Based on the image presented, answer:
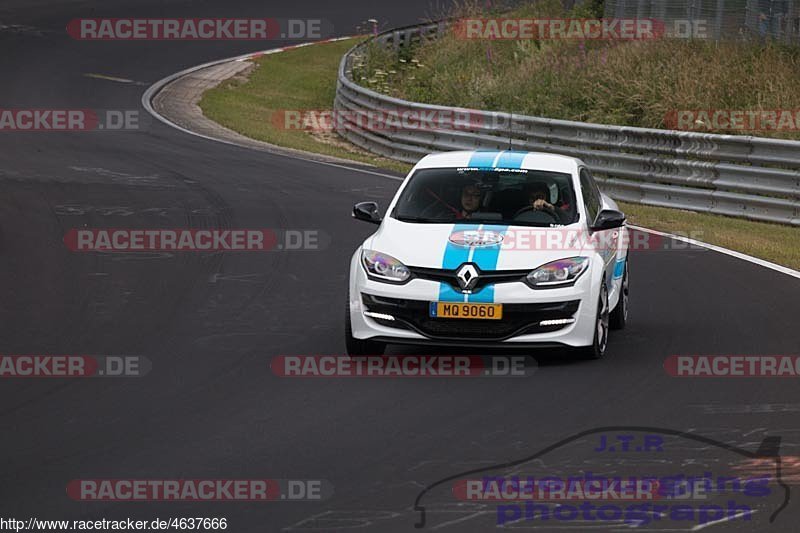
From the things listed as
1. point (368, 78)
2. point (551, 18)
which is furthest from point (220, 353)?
point (551, 18)

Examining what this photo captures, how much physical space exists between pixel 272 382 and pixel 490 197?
2608 millimetres

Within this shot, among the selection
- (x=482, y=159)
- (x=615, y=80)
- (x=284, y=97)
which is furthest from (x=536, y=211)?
(x=284, y=97)

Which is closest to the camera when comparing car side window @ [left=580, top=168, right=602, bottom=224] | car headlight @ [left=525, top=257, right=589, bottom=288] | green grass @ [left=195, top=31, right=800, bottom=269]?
car headlight @ [left=525, top=257, right=589, bottom=288]

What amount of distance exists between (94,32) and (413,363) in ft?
115

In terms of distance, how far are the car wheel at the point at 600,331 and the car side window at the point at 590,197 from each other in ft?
2.76

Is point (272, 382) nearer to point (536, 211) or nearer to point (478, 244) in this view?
point (478, 244)

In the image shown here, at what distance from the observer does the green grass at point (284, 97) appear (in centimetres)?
2798

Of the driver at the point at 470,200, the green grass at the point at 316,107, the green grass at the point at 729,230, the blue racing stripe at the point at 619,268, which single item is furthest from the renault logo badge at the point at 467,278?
the green grass at the point at 316,107

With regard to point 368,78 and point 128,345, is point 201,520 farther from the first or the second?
point 368,78

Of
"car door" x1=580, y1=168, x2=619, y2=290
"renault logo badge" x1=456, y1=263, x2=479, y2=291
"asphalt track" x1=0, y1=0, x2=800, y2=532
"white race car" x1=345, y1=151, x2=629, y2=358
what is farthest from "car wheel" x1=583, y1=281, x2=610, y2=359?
"renault logo badge" x1=456, y1=263, x2=479, y2=291

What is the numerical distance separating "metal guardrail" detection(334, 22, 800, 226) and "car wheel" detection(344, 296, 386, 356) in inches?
A: 268

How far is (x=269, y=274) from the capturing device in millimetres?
14312

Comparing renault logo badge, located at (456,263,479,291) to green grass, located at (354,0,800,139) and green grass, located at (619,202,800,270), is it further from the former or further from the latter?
green grass, located at (354,0,800,139)

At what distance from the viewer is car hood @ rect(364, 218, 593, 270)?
10.5 m
